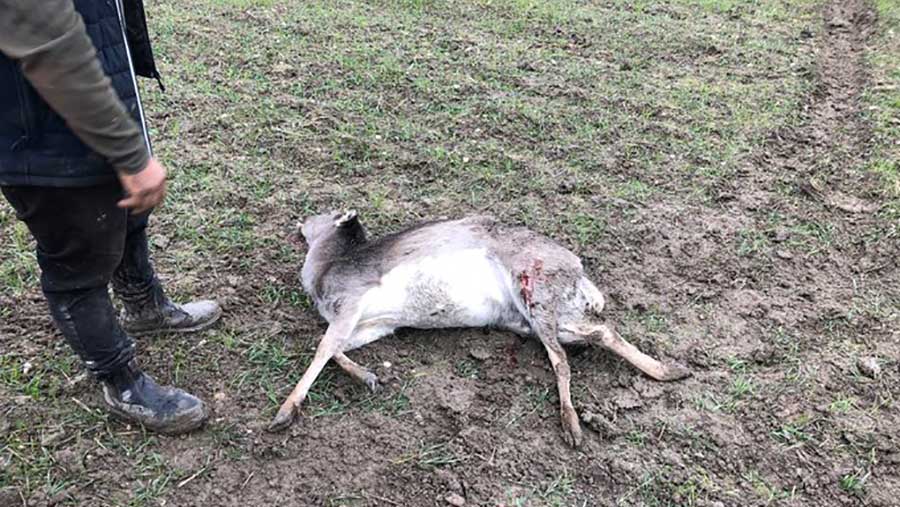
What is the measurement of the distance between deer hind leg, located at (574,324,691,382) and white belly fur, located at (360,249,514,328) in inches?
15.6

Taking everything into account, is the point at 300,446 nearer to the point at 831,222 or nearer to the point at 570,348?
the point at 570,348

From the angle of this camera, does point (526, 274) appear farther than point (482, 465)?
Yes

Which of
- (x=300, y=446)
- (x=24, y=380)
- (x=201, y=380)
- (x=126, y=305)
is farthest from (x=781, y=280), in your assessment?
(x=24, y=380)

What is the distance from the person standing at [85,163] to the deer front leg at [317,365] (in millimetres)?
307

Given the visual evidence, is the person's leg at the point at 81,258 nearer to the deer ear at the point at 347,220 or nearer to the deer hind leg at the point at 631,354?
the deer ear at the point at 347,220

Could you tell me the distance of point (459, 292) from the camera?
3312 millimetres

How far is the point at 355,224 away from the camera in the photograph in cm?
356

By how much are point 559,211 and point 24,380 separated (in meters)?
2.87

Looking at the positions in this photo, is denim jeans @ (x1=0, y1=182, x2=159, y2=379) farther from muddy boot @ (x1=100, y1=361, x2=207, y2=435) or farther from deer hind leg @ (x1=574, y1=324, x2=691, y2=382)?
deer hind leg @ (x1=574, y1=324, x2=691, y2=382)

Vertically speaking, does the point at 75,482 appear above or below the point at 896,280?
below

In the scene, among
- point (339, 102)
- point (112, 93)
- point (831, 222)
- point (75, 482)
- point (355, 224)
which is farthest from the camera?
point (339, 102)

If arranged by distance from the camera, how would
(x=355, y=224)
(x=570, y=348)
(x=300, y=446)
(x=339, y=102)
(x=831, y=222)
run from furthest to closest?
1. (x=339, y=102)
2. (x=831, y=222)
3. (x=355, y=224)
4. (x=570, y=348)
5. (x=300, y=446)

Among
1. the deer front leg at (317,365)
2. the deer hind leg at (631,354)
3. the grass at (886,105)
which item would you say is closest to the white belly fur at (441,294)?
the deer front leg at (317,365)

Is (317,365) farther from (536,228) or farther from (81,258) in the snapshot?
(536,228)
